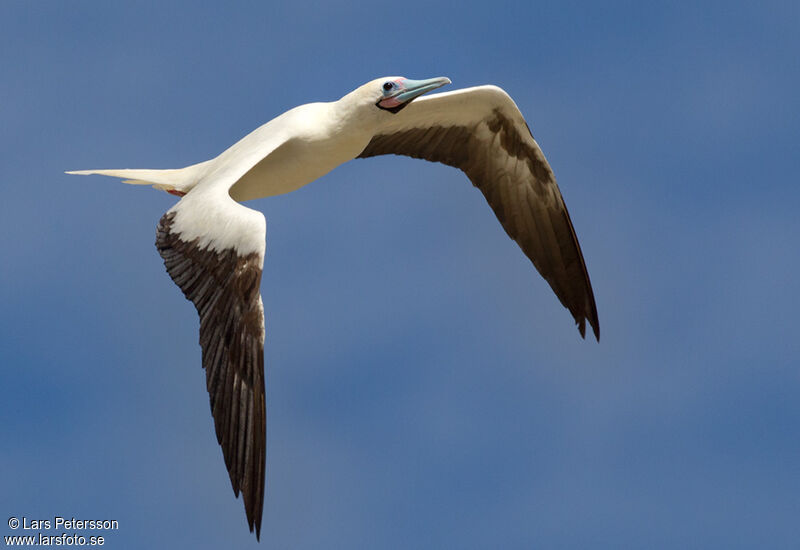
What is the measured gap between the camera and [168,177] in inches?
608

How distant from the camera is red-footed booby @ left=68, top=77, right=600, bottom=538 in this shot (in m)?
12.2

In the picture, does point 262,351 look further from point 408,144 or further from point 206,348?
point 408,144

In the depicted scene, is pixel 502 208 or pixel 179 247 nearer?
pixel 179 247

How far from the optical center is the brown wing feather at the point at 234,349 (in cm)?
1194

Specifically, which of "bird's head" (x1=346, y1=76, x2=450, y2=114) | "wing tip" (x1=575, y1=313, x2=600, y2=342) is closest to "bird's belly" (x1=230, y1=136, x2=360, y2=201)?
"bird's head" (x1=346, y1=76, x2=450, y2=114)

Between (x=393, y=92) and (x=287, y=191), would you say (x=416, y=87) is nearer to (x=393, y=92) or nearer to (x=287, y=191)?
(x=393, y=92)

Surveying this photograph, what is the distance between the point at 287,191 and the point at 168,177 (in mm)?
1538

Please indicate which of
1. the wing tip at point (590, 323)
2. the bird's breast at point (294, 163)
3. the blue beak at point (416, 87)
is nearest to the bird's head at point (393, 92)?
the blue beak at point (416, 87)

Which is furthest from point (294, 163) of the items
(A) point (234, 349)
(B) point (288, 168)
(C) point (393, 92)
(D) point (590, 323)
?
(D) point (590, 323)

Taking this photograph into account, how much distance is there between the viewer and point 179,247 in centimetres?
1334

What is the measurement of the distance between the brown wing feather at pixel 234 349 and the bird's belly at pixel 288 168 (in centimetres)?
159

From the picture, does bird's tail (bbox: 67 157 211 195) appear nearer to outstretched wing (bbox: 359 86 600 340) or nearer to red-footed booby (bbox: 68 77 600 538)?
red-footed booby (bbox: 68 77 600 538)

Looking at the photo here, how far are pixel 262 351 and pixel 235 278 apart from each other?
0.81m

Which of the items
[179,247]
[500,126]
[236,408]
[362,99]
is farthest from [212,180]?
[500,126]
